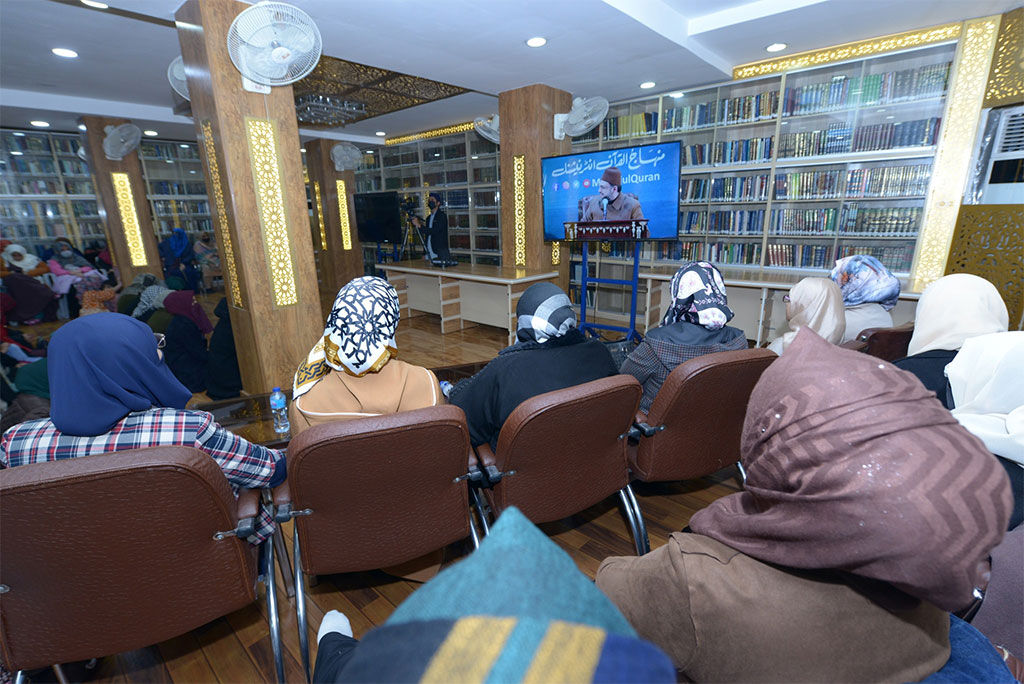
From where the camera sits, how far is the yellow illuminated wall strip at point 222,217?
2818mm

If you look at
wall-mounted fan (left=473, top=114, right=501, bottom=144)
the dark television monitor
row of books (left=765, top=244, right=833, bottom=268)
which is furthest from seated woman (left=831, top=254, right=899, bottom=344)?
the dark television monitor

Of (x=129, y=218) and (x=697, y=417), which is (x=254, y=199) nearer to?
(x=697, y=417)

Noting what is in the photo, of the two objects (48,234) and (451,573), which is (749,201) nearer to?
(451,573)

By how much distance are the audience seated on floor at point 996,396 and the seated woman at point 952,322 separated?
17 cm

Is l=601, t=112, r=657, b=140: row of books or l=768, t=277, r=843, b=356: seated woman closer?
l=768, t=277, r=843, b=356: seated woman

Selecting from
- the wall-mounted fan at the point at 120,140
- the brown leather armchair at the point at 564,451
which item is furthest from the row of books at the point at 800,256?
the wall-mounted fan at the point at 120,140

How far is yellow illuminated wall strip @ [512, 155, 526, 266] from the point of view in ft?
15.9

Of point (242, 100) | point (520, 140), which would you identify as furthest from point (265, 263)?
point (520, 140)

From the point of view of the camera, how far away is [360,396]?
1.47 metres

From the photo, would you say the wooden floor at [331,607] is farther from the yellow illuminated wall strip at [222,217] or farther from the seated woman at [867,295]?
the yellow illuminated wall strip at [222,217]

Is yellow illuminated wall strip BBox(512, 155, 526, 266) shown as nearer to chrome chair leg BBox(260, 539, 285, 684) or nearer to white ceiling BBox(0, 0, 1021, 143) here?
white ceiling BBox(0, 0, 1021, 143)

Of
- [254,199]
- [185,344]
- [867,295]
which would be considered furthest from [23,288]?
[867,295]

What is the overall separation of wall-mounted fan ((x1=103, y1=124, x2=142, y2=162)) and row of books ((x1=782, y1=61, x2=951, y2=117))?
7.15 metres

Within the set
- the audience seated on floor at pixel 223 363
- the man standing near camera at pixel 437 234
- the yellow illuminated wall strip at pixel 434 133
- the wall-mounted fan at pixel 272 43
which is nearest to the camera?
the wall-mounted fan at pixel 272 43
